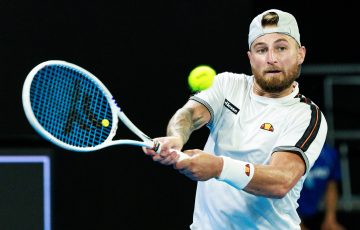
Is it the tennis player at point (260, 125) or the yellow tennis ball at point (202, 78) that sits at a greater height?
the yellow tennis ball at point (202, 78)

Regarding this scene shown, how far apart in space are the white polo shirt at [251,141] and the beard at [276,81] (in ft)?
0.21

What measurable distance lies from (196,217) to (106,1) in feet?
5.51

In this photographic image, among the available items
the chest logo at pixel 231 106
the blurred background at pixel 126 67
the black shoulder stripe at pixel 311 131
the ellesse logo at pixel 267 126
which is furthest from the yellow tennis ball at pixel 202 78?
the blurred background at pixel 126 67

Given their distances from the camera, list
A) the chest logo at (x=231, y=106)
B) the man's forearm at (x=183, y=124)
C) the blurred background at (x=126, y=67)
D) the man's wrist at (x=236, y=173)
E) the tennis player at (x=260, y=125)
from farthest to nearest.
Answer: the blurred background at (x=126, y=67)
the chest logo at (x=231, y=106)
the tennis player at (x=260, y=125)
the man's forearm at (x=183, y=124)
the man's wrist at (x=236, y=173)

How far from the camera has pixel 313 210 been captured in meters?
7.59

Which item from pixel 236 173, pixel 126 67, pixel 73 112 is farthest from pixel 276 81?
pixel 126 67

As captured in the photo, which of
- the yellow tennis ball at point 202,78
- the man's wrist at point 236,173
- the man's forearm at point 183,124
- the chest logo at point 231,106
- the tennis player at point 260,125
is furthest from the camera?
the yellow tennis ball at point 202,78

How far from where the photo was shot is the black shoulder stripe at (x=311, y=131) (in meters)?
4.27

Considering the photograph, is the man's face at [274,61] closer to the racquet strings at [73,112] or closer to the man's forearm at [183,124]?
the man's forearm at [183,124]

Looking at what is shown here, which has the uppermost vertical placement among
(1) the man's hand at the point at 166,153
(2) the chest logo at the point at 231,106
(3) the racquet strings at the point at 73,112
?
(3) the racquet strings at the point at 73,112

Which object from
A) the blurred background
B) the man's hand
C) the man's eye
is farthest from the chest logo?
the blurred background

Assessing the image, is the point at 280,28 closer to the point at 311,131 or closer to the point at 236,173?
the point at 311,131

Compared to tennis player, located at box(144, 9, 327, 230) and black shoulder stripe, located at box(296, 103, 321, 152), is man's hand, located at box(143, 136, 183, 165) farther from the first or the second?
black shoulder stripe, located at box(296, 103, 321, 152)

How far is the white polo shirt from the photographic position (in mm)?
4422
